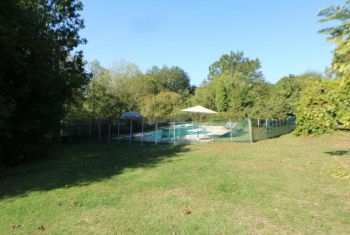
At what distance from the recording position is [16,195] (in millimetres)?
6363

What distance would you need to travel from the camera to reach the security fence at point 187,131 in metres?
16.4

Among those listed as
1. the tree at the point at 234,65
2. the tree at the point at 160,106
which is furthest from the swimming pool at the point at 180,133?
the tree at the point at 234,65

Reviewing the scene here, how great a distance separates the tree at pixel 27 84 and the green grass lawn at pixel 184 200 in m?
4.13

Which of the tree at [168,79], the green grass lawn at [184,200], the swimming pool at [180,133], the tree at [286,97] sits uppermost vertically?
the tree at [168,79]

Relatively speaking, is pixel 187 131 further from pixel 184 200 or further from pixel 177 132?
pixel 184 200

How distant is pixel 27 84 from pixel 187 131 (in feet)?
33.0

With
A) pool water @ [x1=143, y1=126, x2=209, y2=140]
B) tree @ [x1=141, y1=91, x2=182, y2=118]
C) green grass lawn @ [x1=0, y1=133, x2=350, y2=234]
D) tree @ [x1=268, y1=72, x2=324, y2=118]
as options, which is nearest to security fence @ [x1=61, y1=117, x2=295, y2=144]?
pool water @ [x1=143, y1=126, x2=209, y2=140]

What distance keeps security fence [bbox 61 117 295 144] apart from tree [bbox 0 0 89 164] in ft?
7.44

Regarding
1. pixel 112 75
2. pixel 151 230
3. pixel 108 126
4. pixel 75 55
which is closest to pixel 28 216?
pixel 151 230

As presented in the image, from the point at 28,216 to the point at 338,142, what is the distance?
14.5 metres

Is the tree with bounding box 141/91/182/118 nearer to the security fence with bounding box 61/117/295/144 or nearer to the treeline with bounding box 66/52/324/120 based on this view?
the treeline with bounding box 66/52/324/120

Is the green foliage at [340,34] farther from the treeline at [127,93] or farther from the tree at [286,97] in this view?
the tree at [286,97]

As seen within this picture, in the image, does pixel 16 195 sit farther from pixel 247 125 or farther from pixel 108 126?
pixel 108 126

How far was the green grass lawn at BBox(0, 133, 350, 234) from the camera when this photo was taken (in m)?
4.05
